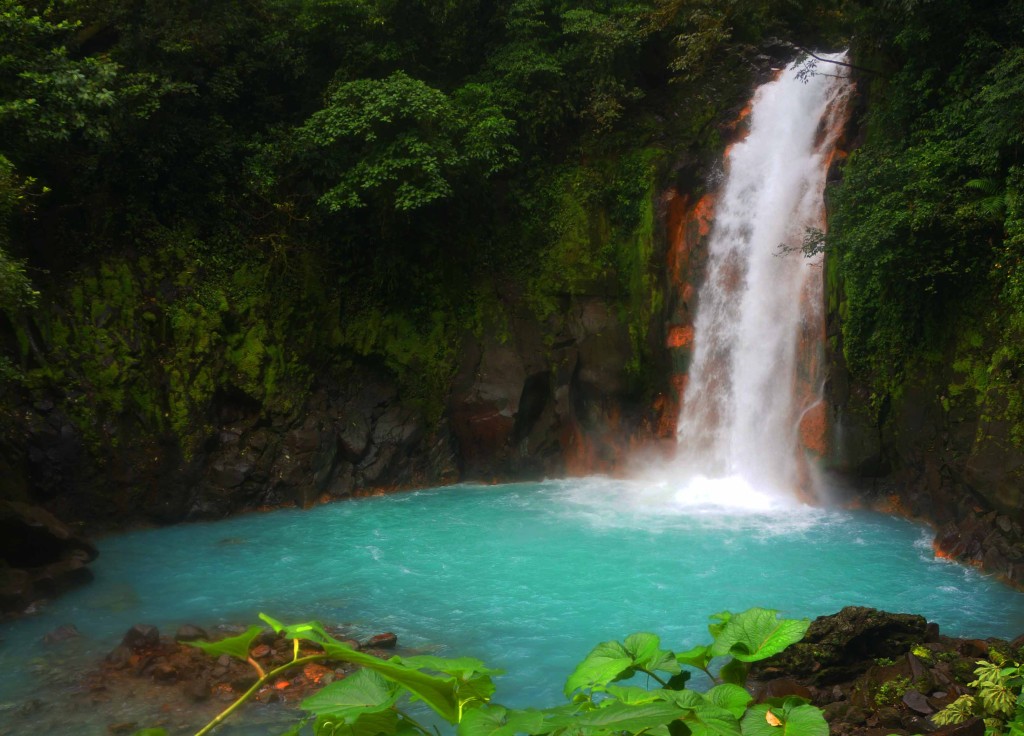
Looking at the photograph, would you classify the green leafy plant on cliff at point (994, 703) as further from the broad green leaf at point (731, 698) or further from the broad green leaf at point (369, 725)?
the broad green leaf at point (369, 725)

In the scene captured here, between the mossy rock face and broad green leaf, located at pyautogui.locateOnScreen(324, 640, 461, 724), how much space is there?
5740 millimetres

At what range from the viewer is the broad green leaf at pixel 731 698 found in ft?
4.99

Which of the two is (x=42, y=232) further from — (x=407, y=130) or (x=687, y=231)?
(x=687, y=231)

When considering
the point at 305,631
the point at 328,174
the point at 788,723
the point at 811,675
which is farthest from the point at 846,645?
the point at 328,174

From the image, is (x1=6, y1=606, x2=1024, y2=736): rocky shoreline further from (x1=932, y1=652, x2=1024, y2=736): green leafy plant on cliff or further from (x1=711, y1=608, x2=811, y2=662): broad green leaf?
(x1=711, y1=608, x2=811, y2=662): broad green leaf

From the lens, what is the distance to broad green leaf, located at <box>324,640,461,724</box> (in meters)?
1.26

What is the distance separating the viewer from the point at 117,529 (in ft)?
→ 36.6

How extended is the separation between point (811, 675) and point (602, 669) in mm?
5469

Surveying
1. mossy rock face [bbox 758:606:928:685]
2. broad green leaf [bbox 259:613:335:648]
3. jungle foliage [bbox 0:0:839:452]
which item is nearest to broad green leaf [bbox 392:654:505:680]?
broad green leaf [bbox 259:613:335:648]

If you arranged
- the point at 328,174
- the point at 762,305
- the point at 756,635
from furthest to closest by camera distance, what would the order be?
the point at 328,174 < the point at 762,305 < the point at 756,635

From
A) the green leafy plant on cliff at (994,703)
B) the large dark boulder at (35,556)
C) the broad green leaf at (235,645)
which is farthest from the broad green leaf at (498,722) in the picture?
the large dark boulder at (35,556)

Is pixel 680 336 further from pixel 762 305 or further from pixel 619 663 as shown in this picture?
pixel 619 663

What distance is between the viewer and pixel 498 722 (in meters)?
1.36

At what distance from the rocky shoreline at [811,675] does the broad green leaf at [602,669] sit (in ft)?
14.8
